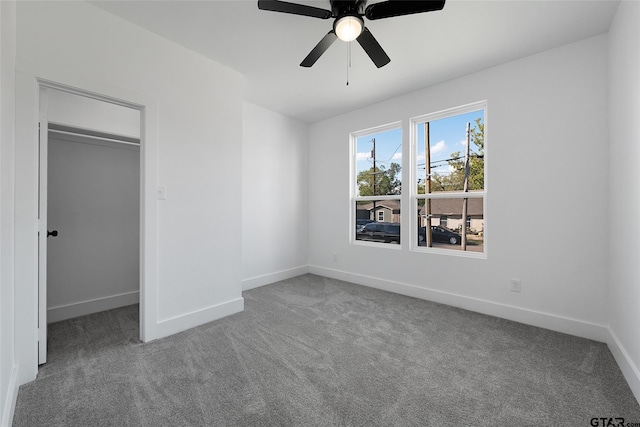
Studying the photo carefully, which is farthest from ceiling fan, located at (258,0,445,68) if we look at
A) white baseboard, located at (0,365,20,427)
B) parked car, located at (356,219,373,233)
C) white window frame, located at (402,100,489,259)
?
white baseboard, located at (0,365,20,427)

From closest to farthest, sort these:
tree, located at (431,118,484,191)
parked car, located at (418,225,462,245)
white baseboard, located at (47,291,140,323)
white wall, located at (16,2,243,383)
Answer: white wall, located at (16,2,243,383), white baseboard, located at (47,291,140,323), tree, located at (431,118,484,191), parked car, located at (418,225,462,245)

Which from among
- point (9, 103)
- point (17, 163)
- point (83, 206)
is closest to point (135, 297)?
point (83, 206)

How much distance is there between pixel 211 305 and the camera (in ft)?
9.68

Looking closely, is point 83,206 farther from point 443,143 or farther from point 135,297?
point 443,143

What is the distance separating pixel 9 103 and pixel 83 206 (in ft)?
5.58

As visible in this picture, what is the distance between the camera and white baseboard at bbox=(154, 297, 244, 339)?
256 cm

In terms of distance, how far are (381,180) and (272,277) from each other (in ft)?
7.55

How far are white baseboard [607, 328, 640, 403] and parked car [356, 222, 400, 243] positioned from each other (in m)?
2.27

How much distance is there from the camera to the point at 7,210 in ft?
5.35

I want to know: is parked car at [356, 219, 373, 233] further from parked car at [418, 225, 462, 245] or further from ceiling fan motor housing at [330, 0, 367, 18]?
ceiling fan motor housing at [330, 0, 367, 18]

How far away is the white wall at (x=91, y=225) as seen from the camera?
9.50 ft

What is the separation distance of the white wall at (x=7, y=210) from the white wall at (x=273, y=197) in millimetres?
2437

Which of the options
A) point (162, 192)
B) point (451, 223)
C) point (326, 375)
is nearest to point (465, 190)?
point (451, 223)

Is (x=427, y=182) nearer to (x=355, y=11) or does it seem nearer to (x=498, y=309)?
(x=498, y=309)
